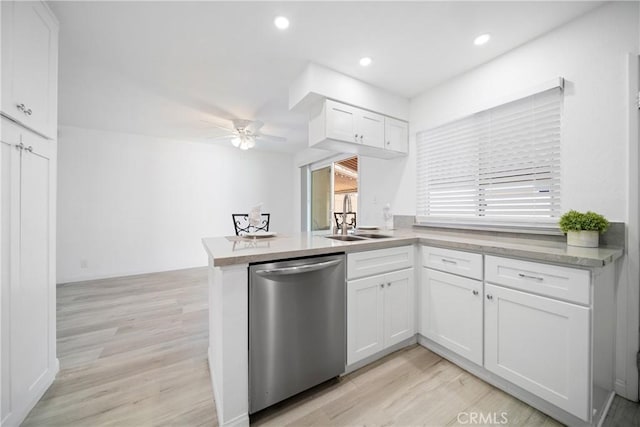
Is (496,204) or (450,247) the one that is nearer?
(450,247)

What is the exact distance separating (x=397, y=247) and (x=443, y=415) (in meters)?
1.03

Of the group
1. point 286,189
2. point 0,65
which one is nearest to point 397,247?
point 0,65

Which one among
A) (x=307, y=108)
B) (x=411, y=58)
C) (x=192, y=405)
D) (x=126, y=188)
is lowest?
(x=192, y=405)

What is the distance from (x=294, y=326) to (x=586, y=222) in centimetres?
183

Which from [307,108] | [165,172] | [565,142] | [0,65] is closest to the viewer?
[0,65]

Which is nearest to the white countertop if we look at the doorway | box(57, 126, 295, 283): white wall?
the doorway

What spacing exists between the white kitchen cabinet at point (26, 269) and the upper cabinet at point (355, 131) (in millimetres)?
1899

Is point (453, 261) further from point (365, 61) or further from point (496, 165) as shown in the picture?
point (365, 61)

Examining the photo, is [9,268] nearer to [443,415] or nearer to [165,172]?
[443,415]

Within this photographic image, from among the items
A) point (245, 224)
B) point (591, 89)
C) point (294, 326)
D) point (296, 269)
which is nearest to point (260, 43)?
point (296, 269)

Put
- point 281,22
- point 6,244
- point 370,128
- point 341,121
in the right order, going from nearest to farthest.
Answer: point 6,244 → point 281,22 → point 341,121 → point 370,128

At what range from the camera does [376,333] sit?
68.1 inches

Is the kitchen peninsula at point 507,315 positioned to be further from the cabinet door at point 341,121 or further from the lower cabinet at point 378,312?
the cabinet door at point 341,121

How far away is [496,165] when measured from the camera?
6.64ft
